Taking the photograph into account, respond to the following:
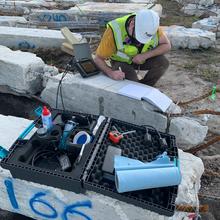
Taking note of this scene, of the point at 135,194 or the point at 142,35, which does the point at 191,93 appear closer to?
the point at 142,35

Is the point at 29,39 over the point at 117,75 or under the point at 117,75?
under

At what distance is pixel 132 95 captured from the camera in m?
3.77

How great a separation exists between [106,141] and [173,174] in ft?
2.27

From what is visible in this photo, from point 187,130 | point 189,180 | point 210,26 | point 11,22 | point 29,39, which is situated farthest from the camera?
point 210,26

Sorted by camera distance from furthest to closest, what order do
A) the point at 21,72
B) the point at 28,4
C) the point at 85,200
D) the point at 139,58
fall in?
1. the point at 28,4
2. the point at 21,72
3. the point at 139,58
4. the point at 85,200

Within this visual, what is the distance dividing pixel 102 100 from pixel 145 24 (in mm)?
1007

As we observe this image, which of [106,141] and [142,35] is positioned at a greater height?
[142,35]

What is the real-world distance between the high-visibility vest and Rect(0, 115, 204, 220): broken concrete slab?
1819mm

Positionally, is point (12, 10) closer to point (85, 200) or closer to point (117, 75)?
point (117, 75)

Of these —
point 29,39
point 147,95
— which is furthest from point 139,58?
point 29,39

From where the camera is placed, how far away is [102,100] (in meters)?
4.01

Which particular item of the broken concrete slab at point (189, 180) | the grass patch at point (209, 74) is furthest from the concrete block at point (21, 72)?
the grass patch at point (209, 74)

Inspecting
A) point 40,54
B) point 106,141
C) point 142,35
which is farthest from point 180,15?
point 106,141

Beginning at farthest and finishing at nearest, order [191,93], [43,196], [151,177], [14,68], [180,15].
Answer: [180,15]
[191,93]
[14,68]
[43,196]
[151,177]
